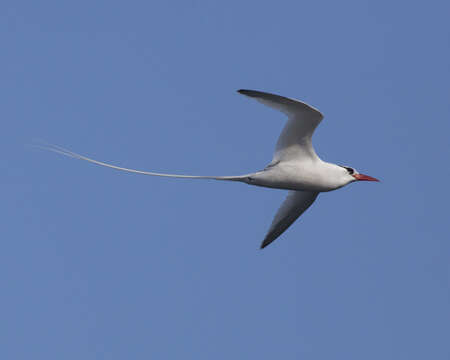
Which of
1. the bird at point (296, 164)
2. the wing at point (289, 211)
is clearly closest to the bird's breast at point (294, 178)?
the bird at point (296, 164)

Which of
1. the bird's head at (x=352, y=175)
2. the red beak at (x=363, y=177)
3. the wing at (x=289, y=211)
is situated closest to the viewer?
the bird's head at (x=352, y=175)

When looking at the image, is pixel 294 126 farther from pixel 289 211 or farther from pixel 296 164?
pixel 289 211

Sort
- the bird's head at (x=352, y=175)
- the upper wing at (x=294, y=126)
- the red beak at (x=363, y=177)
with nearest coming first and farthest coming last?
the upper wing at (x=294, y=126)
the bird's head at (x=352, y=175)
the red beak at (x=363, y=177)

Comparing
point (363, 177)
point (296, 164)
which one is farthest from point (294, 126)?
point (363, 177)

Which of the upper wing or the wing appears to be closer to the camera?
the upper wing

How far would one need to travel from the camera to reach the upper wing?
16.3m

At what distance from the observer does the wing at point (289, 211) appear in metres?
20.5

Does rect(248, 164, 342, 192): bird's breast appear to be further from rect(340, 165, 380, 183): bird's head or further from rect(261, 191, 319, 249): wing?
rect(261, 191, 319, 249): wing

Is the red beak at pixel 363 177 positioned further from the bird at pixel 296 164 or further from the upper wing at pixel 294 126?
the upper wing at pixel 294 126

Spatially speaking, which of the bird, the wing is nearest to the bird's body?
the bird

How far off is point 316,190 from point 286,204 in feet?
6.47

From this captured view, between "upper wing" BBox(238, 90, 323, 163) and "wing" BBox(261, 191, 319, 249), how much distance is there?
98.4 inches

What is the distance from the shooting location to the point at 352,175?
19.2 metres

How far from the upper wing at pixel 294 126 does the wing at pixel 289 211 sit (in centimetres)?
250
